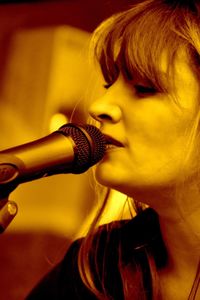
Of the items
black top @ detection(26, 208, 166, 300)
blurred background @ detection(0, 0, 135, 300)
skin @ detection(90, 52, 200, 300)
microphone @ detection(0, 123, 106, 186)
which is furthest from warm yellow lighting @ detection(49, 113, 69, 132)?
microphone @ detection(0, 123, 106, 186)

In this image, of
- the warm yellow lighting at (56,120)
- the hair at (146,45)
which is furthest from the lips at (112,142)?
the warm yellow lighting at (56,120)

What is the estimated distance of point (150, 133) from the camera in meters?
0.71

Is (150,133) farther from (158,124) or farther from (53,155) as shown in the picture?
(53,155)

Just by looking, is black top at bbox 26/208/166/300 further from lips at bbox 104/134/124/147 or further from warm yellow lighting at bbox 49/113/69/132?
warm yellow lighting at bbox 49/113/69/132

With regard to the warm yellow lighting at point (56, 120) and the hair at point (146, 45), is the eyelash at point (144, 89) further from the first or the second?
the warm yellow lighting at point (56, 120)

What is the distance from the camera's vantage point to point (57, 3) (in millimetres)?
1449

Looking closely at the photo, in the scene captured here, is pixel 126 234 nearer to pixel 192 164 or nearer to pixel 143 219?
pixel 143 219

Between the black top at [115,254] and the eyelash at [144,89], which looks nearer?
the eyelash at [144,89]

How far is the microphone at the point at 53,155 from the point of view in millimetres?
509

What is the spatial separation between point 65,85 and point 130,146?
78cm

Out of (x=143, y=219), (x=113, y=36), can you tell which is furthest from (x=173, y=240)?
(x=113, y=36)

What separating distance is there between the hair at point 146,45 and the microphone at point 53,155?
0.18 m

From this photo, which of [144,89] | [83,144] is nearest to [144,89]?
[144,89]

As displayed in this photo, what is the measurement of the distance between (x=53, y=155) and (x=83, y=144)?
0.05m
